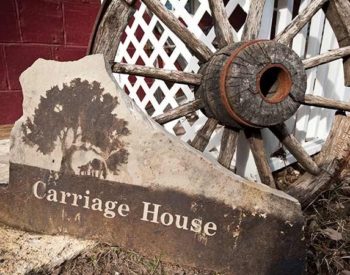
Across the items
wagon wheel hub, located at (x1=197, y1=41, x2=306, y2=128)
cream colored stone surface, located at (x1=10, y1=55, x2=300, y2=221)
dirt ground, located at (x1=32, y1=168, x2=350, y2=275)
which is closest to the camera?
cream colored stone surface, located at (x1=10, y1=55, x2=300, y2=221)

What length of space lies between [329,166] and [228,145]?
0.73 meters

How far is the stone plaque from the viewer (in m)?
1.58

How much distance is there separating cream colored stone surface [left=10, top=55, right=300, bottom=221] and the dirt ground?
1.17 feet

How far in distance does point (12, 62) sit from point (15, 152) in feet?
6.65

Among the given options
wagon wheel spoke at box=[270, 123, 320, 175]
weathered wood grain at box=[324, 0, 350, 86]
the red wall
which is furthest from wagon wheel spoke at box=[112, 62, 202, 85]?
the red wall

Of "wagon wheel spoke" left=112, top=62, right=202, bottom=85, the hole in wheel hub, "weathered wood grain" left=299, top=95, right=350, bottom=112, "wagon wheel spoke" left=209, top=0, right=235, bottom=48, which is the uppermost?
"wagon wheel spoke" left=209, top=0, right=235, bottom=48

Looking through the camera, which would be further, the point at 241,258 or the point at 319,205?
the point at 319,205

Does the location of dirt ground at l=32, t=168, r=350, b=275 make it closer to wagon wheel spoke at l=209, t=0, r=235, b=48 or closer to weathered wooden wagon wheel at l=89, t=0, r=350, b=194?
weathered wooden wagon wheel at l=89, t=0, r=350, b=194

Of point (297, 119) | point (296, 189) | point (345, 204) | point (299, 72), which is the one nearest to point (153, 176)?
point (299, 72)

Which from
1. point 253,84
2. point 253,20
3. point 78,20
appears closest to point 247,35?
point 253,20

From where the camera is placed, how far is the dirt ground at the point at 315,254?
5.49 ft

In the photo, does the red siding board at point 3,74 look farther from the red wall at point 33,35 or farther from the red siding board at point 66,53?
the red siding board at point 66,53

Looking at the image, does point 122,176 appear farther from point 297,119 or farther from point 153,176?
point 297,119

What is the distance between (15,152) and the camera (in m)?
1.75
